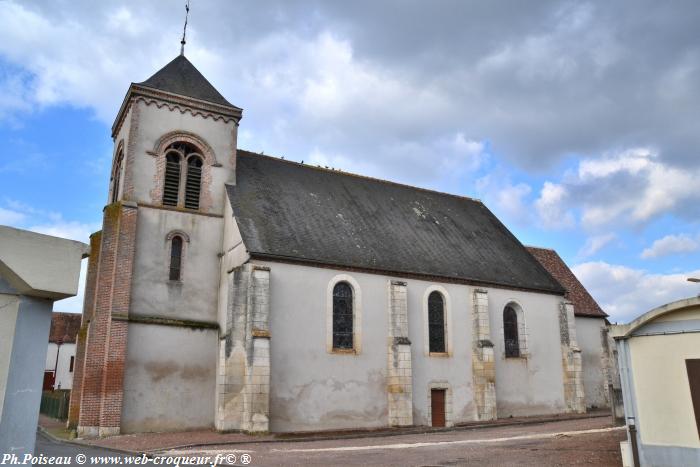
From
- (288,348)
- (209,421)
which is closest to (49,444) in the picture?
(209,421)

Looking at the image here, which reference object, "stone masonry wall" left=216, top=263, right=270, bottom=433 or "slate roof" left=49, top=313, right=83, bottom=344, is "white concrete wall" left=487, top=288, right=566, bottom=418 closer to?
"stone masonry wall" left=216, top=263, right=270, bottom=433

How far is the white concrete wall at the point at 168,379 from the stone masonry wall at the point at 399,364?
661cm

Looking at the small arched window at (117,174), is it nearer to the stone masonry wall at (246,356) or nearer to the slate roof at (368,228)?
the slate roof at (368,228)

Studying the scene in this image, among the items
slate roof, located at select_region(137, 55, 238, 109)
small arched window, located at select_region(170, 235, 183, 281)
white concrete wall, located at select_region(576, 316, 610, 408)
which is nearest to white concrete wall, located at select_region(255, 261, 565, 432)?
small arched window, located at select_region(170, 235, 183, 281)

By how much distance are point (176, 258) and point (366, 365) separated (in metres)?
8.33

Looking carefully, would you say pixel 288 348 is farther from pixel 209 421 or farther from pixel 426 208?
pixel 426 208

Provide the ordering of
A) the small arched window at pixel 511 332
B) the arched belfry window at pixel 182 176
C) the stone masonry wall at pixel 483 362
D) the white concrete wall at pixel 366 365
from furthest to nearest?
1. the small arched window at pixel 511 332
2. the stone masonry wall at pixel 483 362
3. the arched belfry window at pixel 182 176
4. the white concrete wall at pixel 366 365

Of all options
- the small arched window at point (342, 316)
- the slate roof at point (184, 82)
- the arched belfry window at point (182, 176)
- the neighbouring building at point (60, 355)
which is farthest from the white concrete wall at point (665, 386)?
the neighbouring building at point (60, 355)

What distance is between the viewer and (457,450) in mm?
14633

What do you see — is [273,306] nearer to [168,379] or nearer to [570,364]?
[168,379]

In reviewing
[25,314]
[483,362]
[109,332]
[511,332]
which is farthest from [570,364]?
[25,314]

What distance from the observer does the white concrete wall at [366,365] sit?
19703 millimetres

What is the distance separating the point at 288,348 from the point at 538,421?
10868 mm

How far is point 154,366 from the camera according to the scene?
64.3ft
